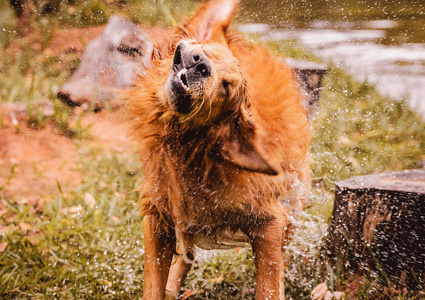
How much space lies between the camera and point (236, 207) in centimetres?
218

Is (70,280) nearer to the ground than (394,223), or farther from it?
nearer to the ground

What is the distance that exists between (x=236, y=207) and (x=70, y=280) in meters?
1.62

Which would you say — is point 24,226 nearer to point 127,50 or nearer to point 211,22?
point 211,22

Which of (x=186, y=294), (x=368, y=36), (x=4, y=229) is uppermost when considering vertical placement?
(x=368, y=36)

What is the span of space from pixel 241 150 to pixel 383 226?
Answer: 1.61 m

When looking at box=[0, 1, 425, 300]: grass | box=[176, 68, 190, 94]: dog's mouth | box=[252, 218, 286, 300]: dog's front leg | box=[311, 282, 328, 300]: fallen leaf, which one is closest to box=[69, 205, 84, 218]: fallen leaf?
box=[0, 1, 425, 300]: grass

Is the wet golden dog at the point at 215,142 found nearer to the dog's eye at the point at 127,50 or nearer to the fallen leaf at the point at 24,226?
the fallen leaf at the point at 24,226

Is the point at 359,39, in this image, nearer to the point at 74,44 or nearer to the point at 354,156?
the point at 354,156

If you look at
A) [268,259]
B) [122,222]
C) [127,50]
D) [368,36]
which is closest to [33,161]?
[122,222]

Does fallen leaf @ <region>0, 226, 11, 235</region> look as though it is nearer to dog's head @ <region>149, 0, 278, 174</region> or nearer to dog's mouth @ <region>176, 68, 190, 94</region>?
dog's head @ <region>149, 0, 278, 174</region>

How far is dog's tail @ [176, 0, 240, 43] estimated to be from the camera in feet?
7.39

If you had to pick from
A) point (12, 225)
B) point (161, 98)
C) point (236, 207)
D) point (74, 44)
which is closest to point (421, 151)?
point (236, 207)

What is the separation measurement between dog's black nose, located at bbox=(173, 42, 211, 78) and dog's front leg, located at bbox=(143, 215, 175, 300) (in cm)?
92

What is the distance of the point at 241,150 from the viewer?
6.59ft
